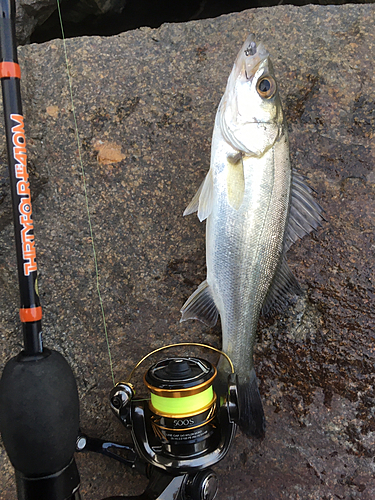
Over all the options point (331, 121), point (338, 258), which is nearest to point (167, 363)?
point (338, 258)

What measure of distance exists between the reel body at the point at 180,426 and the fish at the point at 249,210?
17 cm

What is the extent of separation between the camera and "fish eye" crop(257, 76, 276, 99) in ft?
5.59

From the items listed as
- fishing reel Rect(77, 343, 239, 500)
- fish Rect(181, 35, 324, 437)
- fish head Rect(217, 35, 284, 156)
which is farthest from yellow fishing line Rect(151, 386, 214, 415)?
fish head Rect(217, 35, 284, 156)

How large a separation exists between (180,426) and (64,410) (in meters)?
0.48

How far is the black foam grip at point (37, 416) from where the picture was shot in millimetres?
1323

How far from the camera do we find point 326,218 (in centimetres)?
196

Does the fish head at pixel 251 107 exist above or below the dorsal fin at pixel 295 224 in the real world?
above

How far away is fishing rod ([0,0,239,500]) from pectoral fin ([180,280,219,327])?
206 millimetres

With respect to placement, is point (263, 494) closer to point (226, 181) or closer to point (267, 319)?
point (267, 319)

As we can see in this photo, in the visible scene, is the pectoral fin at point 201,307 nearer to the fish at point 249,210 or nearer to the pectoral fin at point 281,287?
the fish at point 249,210

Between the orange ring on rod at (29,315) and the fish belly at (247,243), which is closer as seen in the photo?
the orange ring on rod at (29,315)

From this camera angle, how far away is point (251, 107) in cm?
169

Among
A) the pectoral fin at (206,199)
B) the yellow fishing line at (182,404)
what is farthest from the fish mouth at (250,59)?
the yellow fishing line at (182,404)

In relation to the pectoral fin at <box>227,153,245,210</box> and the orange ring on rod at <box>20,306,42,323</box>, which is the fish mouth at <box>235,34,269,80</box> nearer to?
the pectoral fin at <box>227,153,245,210</box>
